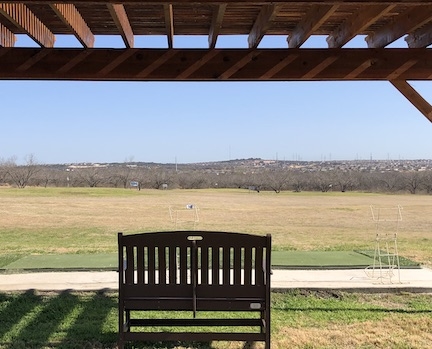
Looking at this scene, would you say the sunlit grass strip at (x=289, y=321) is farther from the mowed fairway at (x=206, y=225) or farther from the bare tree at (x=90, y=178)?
the bare tree at (x=90, y=178)

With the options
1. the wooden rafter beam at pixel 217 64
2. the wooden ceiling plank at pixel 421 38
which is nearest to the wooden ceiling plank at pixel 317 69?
the wooden rafter beam at pixel 217 64

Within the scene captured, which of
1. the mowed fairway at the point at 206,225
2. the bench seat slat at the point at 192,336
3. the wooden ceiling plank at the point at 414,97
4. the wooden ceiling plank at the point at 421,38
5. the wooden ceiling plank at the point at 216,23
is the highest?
the wooden ceiling plank at the point at 421,38

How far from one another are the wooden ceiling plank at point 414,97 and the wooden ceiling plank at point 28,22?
3211 millimetres

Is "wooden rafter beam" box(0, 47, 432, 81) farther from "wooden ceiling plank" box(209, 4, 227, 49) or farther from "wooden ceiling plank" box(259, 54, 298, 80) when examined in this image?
"wooden ceiling plank" box(209, 4, 227, 49)

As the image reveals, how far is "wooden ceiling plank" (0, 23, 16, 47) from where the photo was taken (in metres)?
4.21

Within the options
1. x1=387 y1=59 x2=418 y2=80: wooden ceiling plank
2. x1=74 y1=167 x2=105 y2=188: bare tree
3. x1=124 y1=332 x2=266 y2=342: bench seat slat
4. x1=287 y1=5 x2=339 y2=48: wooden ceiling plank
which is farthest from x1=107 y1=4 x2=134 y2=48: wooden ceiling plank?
x1=74 y1=167 x2=105 y2=188: bare tree

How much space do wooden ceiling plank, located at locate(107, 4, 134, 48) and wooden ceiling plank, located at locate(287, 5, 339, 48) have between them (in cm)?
143

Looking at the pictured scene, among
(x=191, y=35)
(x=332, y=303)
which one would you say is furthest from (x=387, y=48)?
(x=332, y=303)

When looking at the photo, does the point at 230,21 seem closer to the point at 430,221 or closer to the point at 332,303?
the point at 332,303

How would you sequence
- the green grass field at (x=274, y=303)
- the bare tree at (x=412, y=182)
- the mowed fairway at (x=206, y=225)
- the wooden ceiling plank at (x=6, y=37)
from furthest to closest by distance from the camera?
1. the bare tree at (x=412, y=182)
2. the mowed fairway at (x=206, y=225)
3. the wooden ceiling plank at (x=6, y=37)
4. the green grass field at (x=274, y=303)

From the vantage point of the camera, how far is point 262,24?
12.2 feet

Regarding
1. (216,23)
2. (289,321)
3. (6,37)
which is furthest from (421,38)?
(6,37)

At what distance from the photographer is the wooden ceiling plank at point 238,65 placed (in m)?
4.40

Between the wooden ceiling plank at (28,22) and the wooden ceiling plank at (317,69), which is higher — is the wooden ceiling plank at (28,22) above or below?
above
